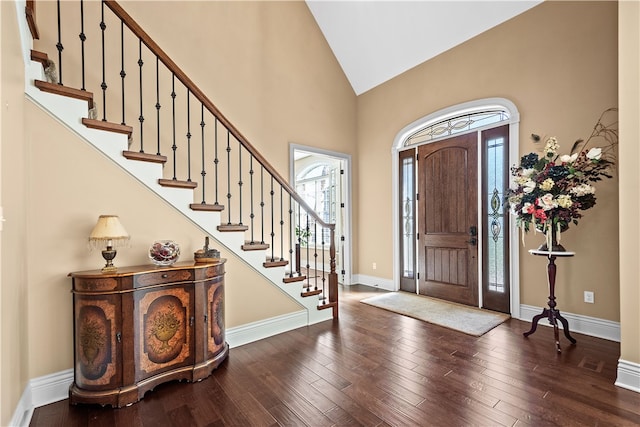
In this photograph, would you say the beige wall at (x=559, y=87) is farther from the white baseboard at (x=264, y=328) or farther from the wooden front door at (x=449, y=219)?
the white baseboard at (x=264, y=328)

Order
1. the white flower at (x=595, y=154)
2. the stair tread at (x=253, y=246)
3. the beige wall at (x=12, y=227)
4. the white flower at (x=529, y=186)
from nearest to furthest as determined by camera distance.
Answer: the beige wall at (x=12, y=227), the white flower at (x=595, y=154), the white flower at (x=529, y=186), the stair tread at (x=253, y=246)

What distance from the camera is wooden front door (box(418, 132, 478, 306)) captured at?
4125mm

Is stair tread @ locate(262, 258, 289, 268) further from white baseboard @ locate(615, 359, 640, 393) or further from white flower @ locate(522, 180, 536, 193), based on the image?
white baseboard @ locate(615, 359, 640, 393)

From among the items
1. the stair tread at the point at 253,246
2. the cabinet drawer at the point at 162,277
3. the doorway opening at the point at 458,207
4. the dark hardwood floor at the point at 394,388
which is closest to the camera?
the dark hardwood floor at the point at 394,388

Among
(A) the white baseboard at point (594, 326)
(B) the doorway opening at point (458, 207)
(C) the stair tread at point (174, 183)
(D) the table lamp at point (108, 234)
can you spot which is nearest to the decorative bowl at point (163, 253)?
(D) the table lamp at point (108, 234)

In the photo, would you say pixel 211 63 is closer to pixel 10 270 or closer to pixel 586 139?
pixel 10 270

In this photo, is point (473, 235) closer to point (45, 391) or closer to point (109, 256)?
point (109, 256)

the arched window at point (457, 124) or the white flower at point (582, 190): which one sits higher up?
the arched window at point (457, 124)

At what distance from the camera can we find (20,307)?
1.87 metres

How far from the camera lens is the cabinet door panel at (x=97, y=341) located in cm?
202

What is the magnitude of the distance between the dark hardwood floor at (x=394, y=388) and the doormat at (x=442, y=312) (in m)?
0.28

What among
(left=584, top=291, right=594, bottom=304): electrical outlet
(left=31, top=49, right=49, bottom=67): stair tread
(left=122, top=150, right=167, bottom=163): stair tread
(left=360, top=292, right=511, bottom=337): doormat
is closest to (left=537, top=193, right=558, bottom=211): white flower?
(left=584, top=291, right=594, bottom=304): electrical outlet

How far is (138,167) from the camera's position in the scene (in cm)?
240

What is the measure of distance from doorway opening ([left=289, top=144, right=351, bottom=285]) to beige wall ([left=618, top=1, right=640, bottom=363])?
3213 millimetres
